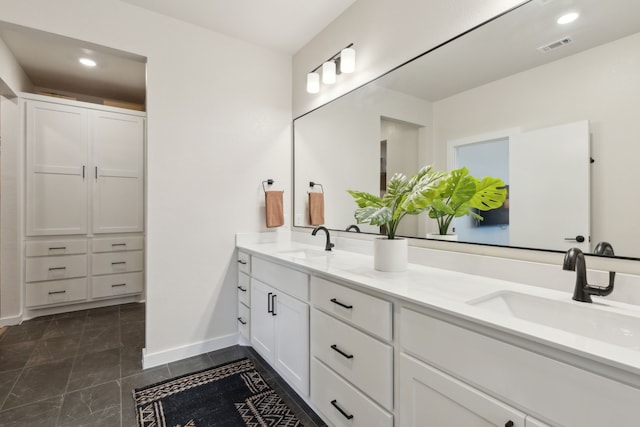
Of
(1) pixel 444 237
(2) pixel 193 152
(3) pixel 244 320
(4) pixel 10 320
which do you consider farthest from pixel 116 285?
(1) pixel 444 237

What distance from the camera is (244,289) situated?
233 centimetres

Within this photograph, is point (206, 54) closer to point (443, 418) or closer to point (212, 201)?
point (212, 201)

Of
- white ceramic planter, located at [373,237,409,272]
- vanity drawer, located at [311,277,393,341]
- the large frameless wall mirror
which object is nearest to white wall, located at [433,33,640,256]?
the large frameless wall mirror

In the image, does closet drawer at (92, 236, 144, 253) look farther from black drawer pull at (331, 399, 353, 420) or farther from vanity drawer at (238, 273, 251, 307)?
black drawer pull at (331, 399, 353, 420)

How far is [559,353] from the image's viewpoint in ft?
2.27

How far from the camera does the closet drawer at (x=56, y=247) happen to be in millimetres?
2965

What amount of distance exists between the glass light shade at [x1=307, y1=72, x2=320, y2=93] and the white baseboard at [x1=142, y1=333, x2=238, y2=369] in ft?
7.05

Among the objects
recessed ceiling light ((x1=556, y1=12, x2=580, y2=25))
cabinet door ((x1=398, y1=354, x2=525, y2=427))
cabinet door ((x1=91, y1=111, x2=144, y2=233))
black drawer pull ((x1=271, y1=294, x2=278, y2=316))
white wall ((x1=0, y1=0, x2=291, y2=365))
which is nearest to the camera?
cabinet door ((x1=398, y1=354, x2=525, y2=427))

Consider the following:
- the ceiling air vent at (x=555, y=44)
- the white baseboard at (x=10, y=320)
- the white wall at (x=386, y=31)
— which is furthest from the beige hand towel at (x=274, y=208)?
the white baseboard at (x=10, y=320)

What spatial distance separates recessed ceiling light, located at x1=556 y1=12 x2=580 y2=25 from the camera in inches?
42.9

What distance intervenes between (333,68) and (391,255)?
1494 mm

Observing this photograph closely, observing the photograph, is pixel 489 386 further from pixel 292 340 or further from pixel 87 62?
pixel 87 62

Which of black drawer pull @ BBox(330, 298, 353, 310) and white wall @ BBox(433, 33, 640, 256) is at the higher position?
white wall @ BBox(433, 33, 640, 256)

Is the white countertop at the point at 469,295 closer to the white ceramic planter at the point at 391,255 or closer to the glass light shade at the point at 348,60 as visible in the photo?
the white ceramic planter at the point at 391,255
